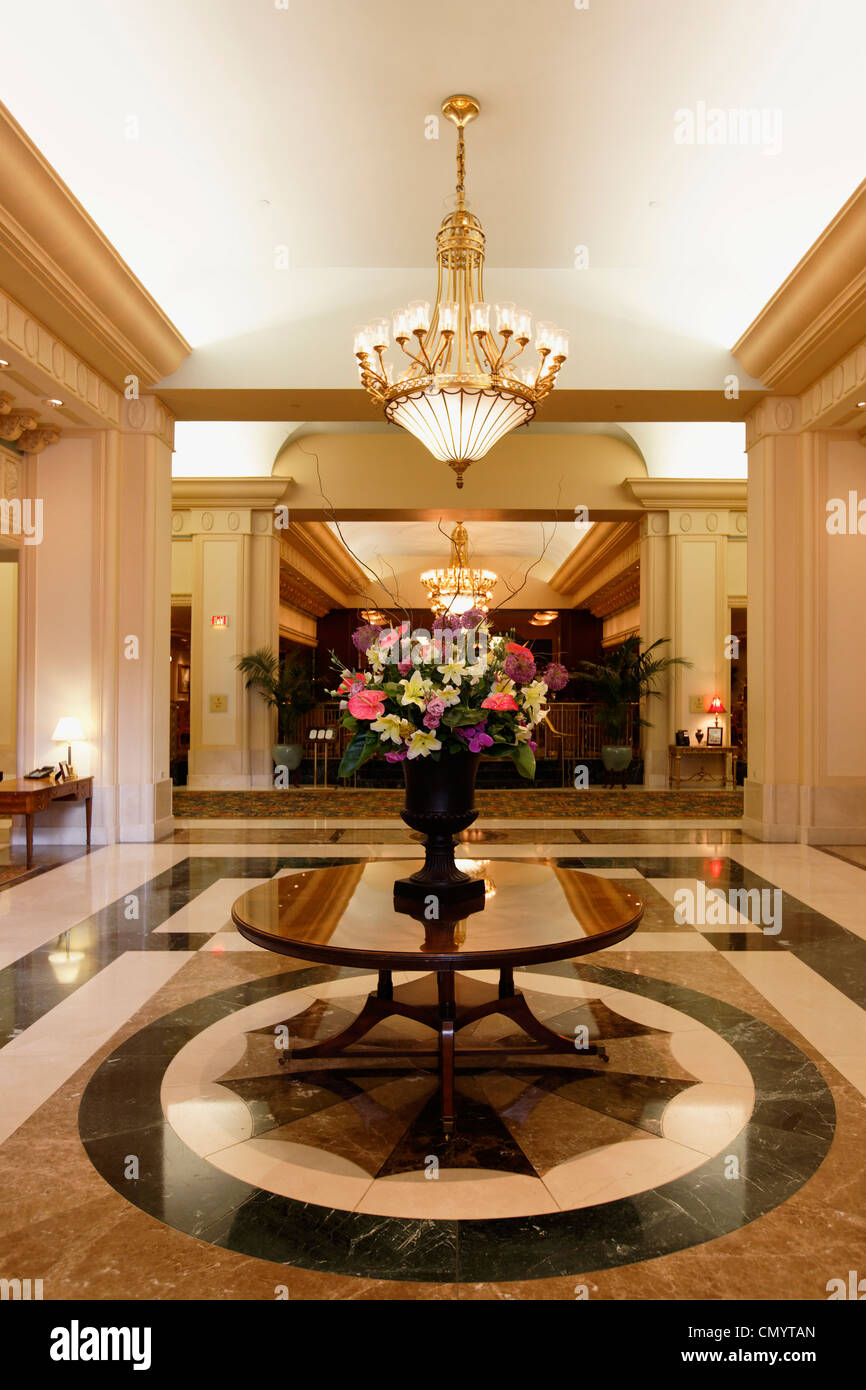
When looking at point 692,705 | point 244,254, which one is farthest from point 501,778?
point 244,254

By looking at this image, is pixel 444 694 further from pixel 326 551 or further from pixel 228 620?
pixel 326 551

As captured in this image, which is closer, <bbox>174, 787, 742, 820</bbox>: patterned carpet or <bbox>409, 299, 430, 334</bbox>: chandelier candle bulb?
<bbox>409, 299, 430, 334</bbox>: chandelier candle bulb

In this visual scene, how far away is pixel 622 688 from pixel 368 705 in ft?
34.3

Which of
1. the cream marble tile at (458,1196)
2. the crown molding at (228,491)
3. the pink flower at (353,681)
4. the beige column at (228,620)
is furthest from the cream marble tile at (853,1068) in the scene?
the crown molding at (228,491)

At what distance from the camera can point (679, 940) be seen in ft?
15.6

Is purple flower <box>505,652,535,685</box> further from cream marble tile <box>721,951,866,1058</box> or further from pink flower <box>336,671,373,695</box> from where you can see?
cream marble tile <box>721,951,866,1058</box>

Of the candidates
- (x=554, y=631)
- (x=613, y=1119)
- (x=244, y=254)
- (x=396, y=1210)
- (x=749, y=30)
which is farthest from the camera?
(x=554, y=631)

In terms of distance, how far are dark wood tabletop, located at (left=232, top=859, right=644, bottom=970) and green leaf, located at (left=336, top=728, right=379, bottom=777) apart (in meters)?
0.49

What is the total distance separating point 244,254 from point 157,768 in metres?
4.58

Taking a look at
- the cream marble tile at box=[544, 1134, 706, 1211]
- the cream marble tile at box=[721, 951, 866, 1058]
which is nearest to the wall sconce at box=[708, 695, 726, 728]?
the cream marble tile at box=[721, 951, 866, 1058]

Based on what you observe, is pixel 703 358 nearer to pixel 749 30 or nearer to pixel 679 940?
pixel 749 30

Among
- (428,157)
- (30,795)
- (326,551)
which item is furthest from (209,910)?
(326,551)

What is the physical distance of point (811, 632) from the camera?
800cm

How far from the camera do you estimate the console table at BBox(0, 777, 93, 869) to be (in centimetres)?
654
